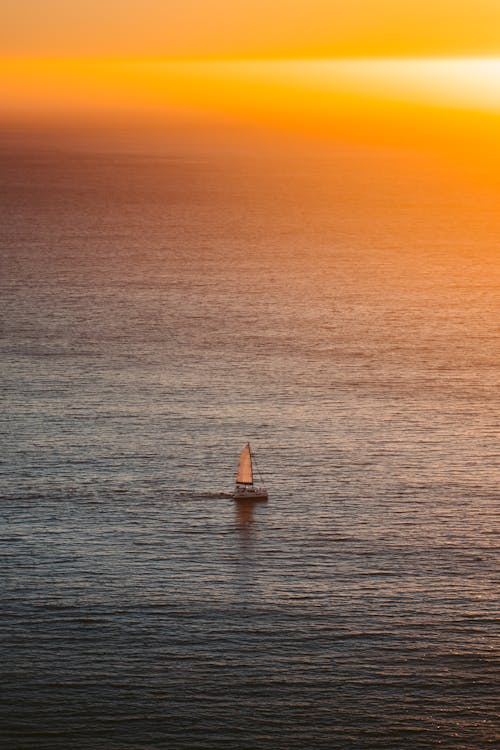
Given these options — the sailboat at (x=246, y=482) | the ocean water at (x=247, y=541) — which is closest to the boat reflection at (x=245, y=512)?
the ocean water at (x=247, y=541)

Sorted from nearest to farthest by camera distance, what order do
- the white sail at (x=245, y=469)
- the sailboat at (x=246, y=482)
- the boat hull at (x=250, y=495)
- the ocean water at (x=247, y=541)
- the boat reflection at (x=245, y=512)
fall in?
the ocean water at (x=247, y=541) → the boat reflection at (x=245, y=512) → the boat hull at (x=250, y=495) → the sailboat at (x=246, y=482) → the white sail at (x=245, y=469)

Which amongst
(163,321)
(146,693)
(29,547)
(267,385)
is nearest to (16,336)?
(163,321)

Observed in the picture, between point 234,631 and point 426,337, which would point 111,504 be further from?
point 426,337

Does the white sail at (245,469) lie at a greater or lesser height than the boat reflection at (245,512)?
greater

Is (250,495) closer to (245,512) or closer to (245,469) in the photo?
(245,512)

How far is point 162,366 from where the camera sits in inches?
5925

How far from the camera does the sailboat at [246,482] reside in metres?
108

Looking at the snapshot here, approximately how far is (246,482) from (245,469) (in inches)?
43.6

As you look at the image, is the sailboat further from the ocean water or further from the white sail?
the ocean water

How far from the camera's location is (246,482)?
110m

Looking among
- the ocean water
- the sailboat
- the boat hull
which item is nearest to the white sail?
the sailboat

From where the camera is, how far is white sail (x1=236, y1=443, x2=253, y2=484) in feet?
358

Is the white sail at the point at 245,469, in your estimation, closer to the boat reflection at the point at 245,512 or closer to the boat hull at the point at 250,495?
the boat hull at the point at 250,495

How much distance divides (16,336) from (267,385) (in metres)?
38.3
